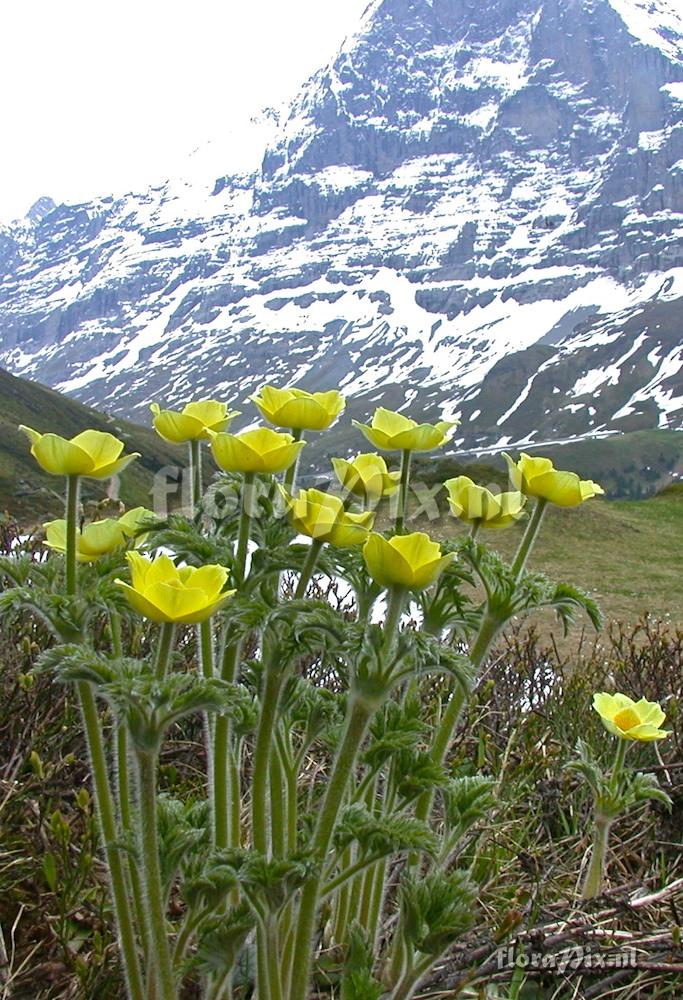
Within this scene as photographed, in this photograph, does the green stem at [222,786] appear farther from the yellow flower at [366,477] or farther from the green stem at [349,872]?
the yellow flower at [366,477]

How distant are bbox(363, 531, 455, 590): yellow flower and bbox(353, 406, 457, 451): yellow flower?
58cm

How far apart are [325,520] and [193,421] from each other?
21.8 inches

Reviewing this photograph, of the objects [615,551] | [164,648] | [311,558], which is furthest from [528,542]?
[615,551]

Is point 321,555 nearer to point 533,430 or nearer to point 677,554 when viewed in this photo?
point 677,554

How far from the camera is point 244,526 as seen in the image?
67.1 inches

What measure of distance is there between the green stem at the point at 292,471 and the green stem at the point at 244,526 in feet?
0.57

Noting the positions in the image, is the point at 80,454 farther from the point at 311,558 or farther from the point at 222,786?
the point at 222,786

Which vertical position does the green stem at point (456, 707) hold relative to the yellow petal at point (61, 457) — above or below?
below

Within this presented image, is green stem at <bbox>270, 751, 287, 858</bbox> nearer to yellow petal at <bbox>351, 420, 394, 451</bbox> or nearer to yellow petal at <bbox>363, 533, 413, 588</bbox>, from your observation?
yellow petal at <bbox>363, 533, 413, 588</bbox>

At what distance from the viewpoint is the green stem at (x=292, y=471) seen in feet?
6.39

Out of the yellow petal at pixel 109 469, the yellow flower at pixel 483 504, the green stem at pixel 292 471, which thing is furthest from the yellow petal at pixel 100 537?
the yellow flower at pixel 483 504

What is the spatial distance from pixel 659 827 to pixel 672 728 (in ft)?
2.09

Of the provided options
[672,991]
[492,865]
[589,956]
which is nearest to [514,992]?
[589,956]

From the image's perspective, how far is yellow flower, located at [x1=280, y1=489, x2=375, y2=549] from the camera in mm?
1628
